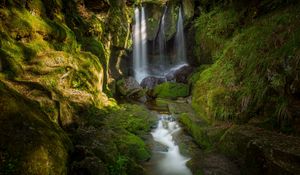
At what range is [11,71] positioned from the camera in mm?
5473

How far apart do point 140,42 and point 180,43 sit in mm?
3302

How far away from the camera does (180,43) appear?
1969 cm

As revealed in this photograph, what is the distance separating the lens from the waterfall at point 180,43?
19438mm

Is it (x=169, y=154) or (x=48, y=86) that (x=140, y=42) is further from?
(x=48, y=86)

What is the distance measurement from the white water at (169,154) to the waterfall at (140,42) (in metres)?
11.5

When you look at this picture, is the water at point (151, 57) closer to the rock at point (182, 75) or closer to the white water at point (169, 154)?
the rock at point (182, 75)

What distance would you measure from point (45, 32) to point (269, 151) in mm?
6306

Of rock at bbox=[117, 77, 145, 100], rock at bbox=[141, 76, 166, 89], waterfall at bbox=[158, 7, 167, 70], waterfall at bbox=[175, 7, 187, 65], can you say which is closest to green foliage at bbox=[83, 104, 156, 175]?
rock at bbox=[117, 77, 145, 100]

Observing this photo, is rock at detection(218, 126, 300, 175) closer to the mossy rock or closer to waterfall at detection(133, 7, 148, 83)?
the mossy rock

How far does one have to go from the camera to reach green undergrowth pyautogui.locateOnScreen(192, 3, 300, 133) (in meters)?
5.53

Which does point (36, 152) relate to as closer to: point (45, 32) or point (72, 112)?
point (72, 112)

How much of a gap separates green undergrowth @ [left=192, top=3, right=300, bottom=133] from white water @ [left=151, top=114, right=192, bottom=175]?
1.24 metres

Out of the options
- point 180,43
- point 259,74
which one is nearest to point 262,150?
point 259,74

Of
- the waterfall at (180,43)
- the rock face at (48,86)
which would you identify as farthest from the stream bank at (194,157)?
the waterfall at (180,43)
